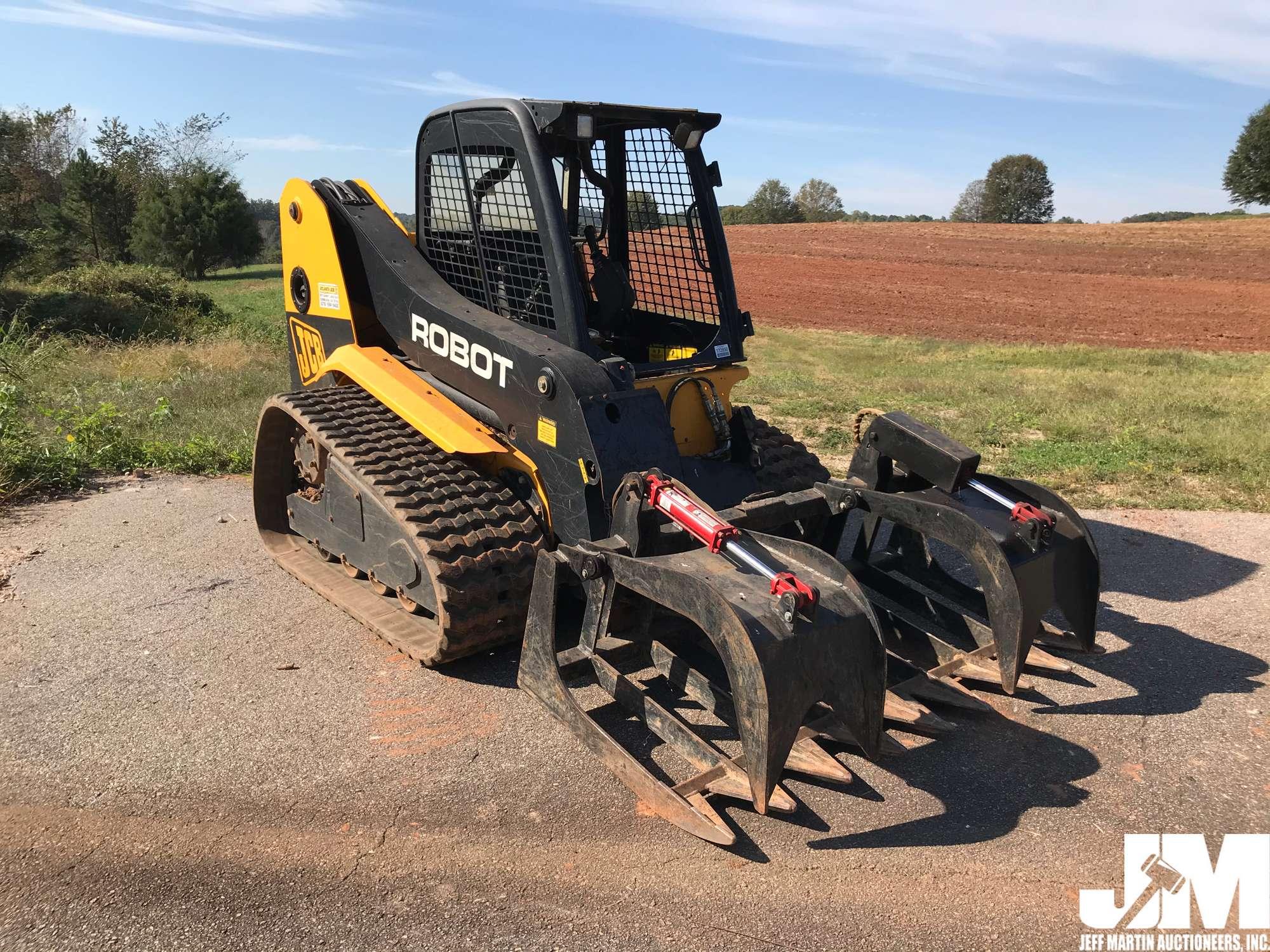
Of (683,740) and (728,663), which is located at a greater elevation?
(728,663)

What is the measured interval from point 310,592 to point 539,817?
106 inches

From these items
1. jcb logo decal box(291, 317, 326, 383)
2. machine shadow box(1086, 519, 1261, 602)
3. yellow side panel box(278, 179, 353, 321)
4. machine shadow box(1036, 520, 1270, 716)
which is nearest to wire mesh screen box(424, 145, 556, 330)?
yellow side panel box(278, 179, 353, 321)

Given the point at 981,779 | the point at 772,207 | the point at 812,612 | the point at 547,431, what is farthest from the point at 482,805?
the point at 772,207

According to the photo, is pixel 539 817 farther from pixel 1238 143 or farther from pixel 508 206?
pixel 1238 143

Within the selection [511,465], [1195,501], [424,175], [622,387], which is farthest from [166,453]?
[1195,501]

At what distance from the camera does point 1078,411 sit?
10531 mm

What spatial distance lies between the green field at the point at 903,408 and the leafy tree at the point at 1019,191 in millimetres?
62833

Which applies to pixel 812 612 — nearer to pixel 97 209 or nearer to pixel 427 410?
pixel 427 410

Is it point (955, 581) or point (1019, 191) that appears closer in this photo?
point (955, 581)

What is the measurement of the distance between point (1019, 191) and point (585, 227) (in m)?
77.7

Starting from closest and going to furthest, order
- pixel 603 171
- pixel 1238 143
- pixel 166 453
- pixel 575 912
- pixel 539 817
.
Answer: pixel 575 912 → pixel 539 817 → pixel 603 171 → pixel 166 453 → pixel 1238 143

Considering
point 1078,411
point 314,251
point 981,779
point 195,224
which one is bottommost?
point 981,779

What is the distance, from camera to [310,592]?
18.2 ft

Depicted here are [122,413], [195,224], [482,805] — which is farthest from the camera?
[195,224]
